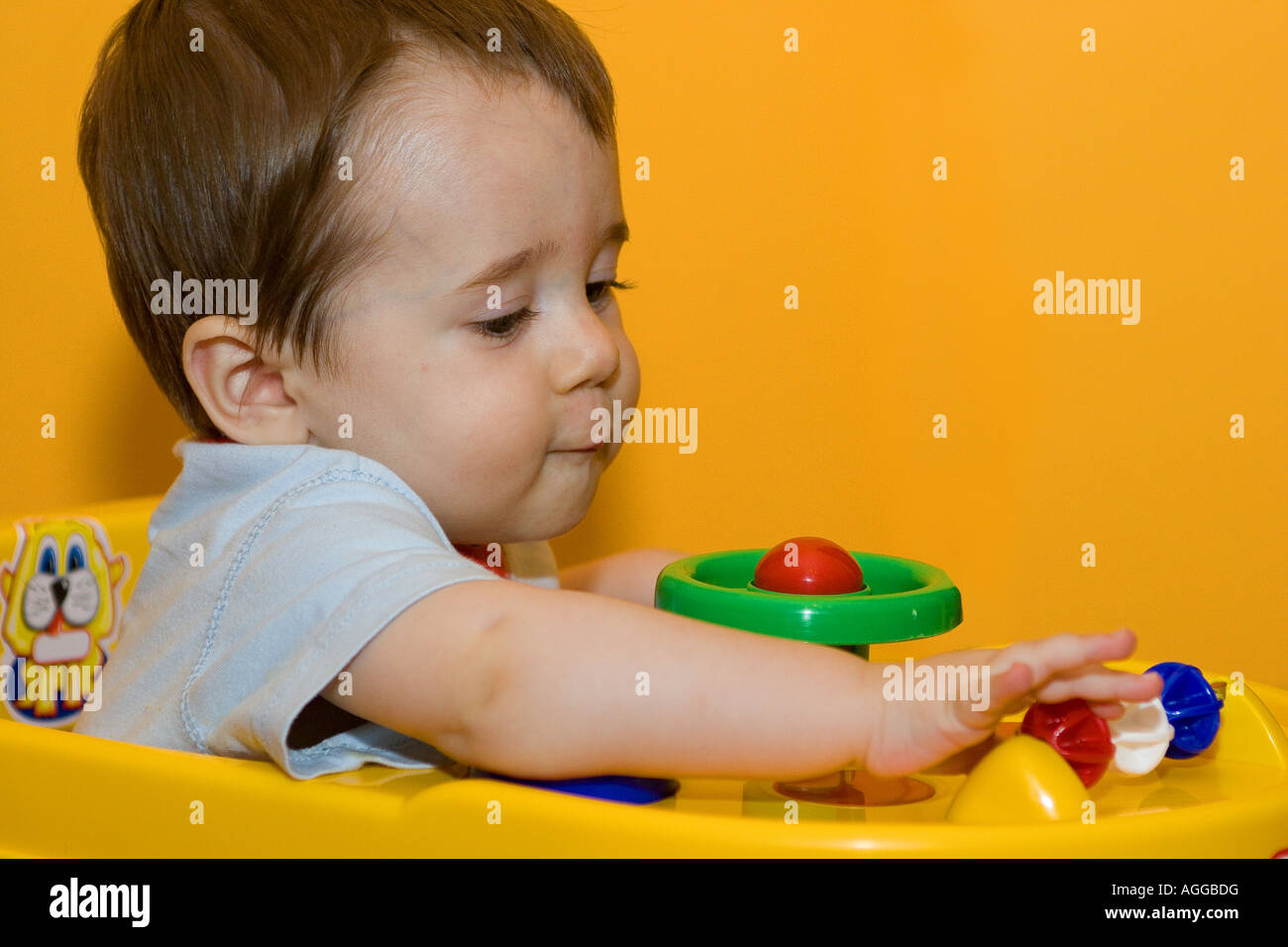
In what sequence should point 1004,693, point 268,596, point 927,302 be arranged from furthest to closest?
point 927,302 → point 268,596 → point 1004,693

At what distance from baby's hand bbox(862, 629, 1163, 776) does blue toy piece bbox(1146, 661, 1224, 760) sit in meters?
Result: 0.09

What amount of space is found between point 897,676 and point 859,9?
835 mm

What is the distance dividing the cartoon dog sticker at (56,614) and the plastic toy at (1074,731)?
598 mm

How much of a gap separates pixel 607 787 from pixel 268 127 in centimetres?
33

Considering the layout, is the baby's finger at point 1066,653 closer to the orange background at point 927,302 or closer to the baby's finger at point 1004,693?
the baby's finger at point 1004,693

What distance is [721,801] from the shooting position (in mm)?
559

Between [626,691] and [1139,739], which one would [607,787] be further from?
[1139,739]

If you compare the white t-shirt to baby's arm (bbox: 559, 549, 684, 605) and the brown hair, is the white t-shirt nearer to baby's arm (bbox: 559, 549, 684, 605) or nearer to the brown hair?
the brown hair

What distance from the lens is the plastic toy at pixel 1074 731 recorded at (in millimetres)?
526

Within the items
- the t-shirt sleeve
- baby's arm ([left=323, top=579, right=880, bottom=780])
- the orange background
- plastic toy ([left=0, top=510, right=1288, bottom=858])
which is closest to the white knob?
plastic toy ([left=0, top=510, right=1288, bottom=858])

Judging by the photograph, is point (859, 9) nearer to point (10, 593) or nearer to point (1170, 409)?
point (1170, 409)

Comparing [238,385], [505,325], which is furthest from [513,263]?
[238,385]

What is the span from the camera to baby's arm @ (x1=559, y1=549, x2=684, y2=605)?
2.78 feet

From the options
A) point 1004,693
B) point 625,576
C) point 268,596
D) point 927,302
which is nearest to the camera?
point 1004,693
